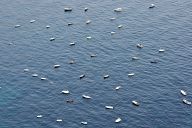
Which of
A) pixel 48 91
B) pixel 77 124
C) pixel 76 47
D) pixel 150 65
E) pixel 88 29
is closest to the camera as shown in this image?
pixel 77 124

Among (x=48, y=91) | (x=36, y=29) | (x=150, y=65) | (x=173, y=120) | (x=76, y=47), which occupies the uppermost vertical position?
(x=36, y=29)

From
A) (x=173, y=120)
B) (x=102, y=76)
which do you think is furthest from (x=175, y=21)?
(x=173, y=120)

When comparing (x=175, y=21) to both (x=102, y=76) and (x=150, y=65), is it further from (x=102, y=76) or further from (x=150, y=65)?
(x=102, y=76)

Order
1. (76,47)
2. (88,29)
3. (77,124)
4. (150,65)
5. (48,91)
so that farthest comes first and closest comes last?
(88,29), (76,47), (150,65), (48,91), (77,124)

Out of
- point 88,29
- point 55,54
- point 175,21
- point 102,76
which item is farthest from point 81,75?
point 175,21

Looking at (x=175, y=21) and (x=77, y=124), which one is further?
(x=175, y=21)

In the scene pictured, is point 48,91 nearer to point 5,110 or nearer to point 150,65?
point 5,110

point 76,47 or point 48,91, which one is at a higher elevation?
point 76,47
